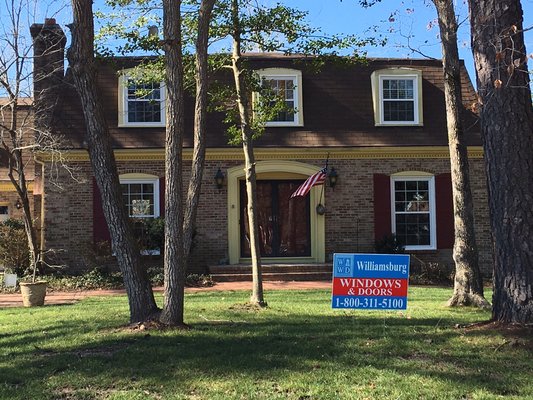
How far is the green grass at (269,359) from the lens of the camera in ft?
15.8

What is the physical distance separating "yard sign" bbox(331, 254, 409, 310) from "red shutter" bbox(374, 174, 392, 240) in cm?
Answer: 957

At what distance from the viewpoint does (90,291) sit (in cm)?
1405

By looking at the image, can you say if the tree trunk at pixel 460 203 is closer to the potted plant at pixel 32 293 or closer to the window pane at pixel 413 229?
the window pane at pixel 413 229

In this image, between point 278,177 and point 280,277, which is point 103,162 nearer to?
point 280,277

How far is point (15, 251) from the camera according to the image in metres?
15.7

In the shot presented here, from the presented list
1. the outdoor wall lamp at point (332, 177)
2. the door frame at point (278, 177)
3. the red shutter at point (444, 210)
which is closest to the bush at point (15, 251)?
the door frame at point (278, 177)

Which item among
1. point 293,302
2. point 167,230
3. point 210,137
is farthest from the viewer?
point 210,137

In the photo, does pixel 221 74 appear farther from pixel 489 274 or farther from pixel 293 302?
pixel 489 274

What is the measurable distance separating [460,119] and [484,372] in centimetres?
552

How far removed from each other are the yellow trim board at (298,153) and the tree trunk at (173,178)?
8.83 metres

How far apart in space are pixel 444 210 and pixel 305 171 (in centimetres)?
432

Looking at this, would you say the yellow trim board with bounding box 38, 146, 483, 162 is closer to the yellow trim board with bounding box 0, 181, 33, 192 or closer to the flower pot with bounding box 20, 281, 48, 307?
the yellow trim board with bounding box 0, 181, 33, 192

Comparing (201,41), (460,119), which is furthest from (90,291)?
(460,119)

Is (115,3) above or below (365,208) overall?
above
